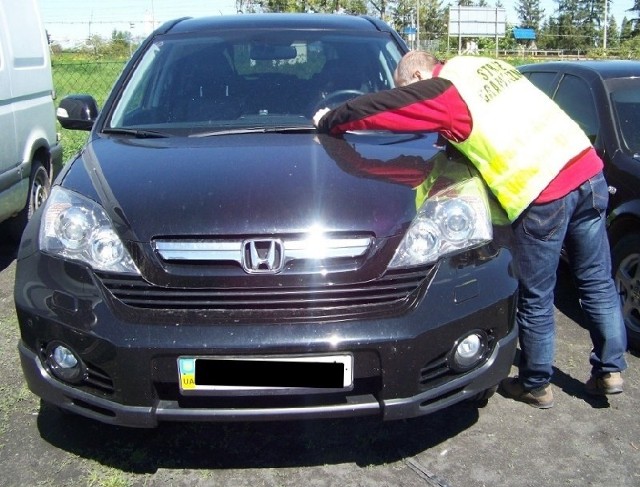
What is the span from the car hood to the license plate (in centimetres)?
42

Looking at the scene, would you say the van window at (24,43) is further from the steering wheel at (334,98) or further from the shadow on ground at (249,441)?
the shadow on ground at (249,441)

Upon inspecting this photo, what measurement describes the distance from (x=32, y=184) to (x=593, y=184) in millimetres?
4338

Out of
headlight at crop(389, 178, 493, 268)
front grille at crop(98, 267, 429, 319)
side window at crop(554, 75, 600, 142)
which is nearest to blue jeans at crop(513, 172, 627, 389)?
headlight at crop(389, 178, 493, 268)

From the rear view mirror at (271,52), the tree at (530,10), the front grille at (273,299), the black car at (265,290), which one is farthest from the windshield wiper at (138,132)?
the tree at (530,10)

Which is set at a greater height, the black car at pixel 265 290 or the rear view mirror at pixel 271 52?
the rear view mirror at pixel 271 52

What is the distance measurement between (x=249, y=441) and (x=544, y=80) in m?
3.62

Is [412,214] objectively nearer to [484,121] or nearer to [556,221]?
[484,121]

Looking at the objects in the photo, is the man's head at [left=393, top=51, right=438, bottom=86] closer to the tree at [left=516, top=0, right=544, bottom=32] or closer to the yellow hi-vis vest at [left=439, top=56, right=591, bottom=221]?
the yellow hi-vis vest at [left=439, top=56, right=591, bottom=221]

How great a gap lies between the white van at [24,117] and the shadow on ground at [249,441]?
256 centimetres

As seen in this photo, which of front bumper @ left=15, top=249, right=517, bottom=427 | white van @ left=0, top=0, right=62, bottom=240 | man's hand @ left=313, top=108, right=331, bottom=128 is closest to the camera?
front bumper @ left=15, top=249, right=517, bottom=427

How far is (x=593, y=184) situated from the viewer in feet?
9.84

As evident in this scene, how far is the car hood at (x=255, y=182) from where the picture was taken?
96.8 inches

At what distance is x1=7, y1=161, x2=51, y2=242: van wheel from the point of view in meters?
5.72

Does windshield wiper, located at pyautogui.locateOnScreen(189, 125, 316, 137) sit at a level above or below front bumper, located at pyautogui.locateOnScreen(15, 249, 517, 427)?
above
